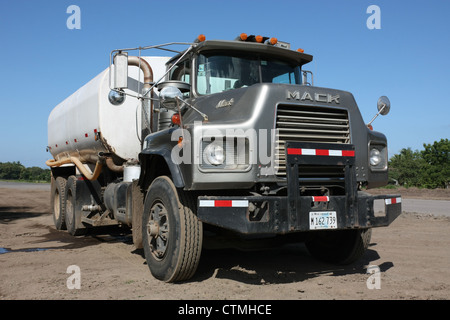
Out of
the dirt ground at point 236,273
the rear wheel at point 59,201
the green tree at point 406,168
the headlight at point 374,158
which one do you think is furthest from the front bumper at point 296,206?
the green tree at point 406,168

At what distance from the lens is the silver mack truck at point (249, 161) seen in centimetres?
424

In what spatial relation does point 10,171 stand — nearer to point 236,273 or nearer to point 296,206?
point 236,273

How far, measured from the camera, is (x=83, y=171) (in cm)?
910

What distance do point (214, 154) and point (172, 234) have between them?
106cm

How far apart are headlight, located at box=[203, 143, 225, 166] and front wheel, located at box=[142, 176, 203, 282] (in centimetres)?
61

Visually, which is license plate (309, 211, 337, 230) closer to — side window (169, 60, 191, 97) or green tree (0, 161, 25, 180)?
side window (169, 60, 191, 97)

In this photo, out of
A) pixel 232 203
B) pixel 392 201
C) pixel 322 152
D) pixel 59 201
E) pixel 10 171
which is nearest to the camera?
pixel 232 203

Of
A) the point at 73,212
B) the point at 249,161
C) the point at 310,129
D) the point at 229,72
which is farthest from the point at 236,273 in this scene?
the point at 73,212

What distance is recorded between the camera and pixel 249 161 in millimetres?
4297

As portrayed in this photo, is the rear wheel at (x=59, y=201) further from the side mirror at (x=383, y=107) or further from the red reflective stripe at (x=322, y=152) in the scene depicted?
the side mirror at (x=383, y=107)

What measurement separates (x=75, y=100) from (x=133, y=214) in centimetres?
461

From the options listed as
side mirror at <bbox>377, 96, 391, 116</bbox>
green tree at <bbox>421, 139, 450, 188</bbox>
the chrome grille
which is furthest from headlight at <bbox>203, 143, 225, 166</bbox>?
green tree at <bbox>421, 139, 450, 188</bbox>

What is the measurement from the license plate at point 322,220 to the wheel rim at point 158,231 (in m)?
1.64
